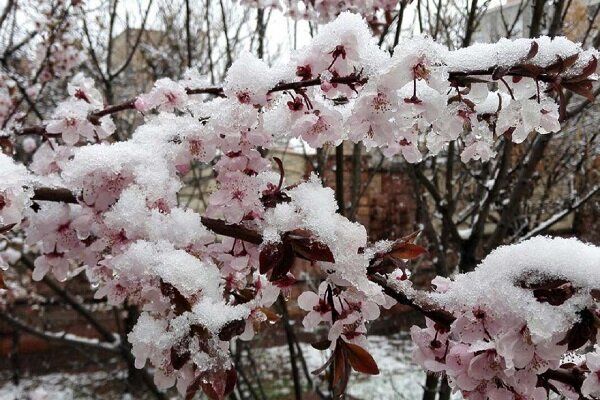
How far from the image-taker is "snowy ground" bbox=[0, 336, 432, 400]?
18.0 ft

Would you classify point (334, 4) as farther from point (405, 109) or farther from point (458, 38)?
point (405, 109)

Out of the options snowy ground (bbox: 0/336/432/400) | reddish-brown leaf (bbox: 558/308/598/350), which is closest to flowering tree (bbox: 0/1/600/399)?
reddish-brown leaf (bbox: 558/308/598/350)

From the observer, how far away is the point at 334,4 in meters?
2.78

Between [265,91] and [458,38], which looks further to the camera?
[458,38]

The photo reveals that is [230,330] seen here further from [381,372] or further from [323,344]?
[381,372]

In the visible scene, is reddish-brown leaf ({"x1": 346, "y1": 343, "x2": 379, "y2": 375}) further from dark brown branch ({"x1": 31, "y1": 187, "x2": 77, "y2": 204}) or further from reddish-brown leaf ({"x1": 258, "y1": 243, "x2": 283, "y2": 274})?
dark brown branch ({"x1": 31, "y1": 187, "x2": 77, "y2": 204})

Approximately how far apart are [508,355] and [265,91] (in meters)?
0.67

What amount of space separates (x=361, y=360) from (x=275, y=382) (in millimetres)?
5196

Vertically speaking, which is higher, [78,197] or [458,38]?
[78,197]

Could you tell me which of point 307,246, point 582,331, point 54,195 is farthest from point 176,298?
point 582,331

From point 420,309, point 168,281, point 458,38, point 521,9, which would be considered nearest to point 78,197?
point 168,281

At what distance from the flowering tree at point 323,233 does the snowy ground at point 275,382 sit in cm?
434

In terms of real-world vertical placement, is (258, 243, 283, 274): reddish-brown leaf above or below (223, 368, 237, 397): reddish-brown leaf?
above

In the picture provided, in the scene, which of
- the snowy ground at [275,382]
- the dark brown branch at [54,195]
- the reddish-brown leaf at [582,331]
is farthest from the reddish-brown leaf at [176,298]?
the snowy ground at [275,382]
